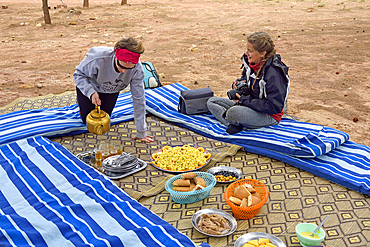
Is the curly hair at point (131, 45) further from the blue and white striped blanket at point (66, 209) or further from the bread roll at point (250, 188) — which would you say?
the bread roll at point (250, 188)

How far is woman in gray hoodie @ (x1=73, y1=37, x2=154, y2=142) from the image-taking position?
3863 mm

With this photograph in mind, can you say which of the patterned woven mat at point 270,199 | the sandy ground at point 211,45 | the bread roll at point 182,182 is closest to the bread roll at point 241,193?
the patterned woven mat at point 270,199

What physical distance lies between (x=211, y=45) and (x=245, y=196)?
8388mm

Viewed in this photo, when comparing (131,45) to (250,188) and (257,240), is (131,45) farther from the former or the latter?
(257,240)

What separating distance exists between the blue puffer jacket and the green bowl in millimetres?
1828

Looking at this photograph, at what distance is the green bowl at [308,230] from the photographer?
8.82 ft

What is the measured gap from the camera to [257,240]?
2.71 meters

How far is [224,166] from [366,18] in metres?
13.3

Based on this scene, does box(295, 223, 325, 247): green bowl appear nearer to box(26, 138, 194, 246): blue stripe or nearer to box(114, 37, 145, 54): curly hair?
box(26, 138, 194, 246): blue stripe

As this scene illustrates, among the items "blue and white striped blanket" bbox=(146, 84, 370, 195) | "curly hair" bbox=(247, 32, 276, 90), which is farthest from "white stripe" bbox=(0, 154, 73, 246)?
"curly hair" bbox=(247, 32, 276, 90)

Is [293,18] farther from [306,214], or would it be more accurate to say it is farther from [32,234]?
[32,234]

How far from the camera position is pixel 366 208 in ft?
10.5

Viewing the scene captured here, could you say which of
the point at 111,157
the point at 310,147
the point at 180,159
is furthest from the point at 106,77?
the point at 310,147

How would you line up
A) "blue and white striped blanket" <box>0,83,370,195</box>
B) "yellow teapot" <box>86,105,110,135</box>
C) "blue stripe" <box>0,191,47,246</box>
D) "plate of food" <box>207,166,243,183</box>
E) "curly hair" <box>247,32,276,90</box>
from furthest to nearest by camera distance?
"curly hair" <box>247,32,276,90</box> → "yellow teapot" <box>86,105,110,135</box> → "blue and white striped blanket" <box>0,83,370,195</box> → "plate of food" <box>207,166,243,183</box> → "blue stripe" <box>0,191,47,246</box>
